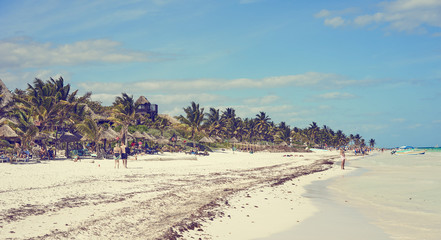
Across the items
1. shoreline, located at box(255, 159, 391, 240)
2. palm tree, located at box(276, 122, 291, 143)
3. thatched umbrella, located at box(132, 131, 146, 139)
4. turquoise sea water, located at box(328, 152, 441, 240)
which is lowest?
turquoise sea water, located at box(328, 152, 441, 240)

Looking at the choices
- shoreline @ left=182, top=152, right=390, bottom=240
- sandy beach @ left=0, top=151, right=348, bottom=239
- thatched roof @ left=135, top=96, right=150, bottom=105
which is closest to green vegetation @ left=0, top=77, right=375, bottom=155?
thatched roof @ left=135, top=96, right=150, bottom=105

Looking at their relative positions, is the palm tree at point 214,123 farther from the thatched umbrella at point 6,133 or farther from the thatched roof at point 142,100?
the thatched umbrella at point 6,133

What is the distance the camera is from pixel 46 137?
3184cm

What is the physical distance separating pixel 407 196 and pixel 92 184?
45.8 feet

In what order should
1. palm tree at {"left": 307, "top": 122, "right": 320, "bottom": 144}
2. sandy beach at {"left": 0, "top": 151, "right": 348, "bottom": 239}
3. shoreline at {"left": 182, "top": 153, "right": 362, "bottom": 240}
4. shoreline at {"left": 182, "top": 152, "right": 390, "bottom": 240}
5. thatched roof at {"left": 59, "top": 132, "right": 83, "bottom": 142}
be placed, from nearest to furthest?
sandy beach at {"left": 0, "top": 151, "right": 348, "bottom": 239}, shoreline at {"left": 182, "top": 153, "right": 362, "bottom": 240}, shoreline at {"left": 182, "top": 152, "right": 390, "bottom": 240}, thatched roof at {"left": 59, "top": 132, "right": 83, "bottom": 142}, palm tree at {"left": 307, "top": 122, "right": 320, "bottom": 144}

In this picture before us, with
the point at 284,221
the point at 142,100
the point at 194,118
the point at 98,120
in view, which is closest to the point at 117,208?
the point at 284,221

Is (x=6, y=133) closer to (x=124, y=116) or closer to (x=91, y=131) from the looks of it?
(x=91, y=131)

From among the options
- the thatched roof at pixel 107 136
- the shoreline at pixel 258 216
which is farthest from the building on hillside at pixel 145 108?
the shoreline at pixel 258 216

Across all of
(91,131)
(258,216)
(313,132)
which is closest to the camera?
(258,216)

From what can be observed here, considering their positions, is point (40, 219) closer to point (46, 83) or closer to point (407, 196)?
point (407, 196)

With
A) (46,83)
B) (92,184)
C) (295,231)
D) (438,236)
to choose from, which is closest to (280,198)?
(295,231)

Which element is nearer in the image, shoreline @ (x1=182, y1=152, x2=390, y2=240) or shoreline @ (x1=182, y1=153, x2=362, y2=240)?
shoreline @ (x1=182, y1=153, x2=362, y2=240)

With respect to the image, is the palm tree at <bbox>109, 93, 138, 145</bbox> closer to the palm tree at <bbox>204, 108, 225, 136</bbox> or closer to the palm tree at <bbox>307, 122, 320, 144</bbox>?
the palm tree at <bbox>204, 108, 225, 136</bbox>

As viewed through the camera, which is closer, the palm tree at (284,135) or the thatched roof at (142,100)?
the thatched roof at (142,100)
